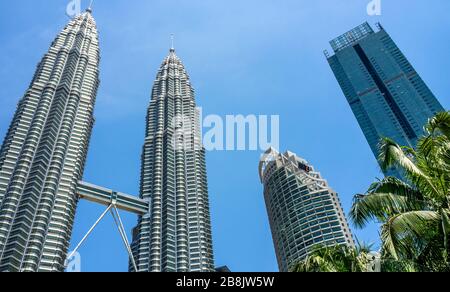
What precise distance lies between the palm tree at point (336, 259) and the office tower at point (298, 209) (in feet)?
316

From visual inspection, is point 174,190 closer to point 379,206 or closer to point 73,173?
point 73,173

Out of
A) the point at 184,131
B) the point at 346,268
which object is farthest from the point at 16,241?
the point at 346,268

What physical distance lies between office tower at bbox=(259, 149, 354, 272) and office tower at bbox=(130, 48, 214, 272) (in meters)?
22.3

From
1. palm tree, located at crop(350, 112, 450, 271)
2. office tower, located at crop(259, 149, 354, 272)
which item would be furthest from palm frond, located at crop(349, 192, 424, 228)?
office tower, located at crop(259, 149, 354, 272)

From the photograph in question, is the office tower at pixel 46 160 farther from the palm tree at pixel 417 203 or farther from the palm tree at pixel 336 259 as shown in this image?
the palm tree at pixel 417 203

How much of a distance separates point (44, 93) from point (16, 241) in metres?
48.9

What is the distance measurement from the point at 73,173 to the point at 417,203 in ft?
359

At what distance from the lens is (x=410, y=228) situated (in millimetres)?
9234

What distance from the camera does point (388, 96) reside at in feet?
592

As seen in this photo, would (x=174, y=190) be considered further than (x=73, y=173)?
Yes

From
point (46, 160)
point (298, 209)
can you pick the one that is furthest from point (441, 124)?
point (298, 209)

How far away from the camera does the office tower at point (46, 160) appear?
96688mm

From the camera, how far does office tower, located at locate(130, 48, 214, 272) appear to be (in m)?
109
